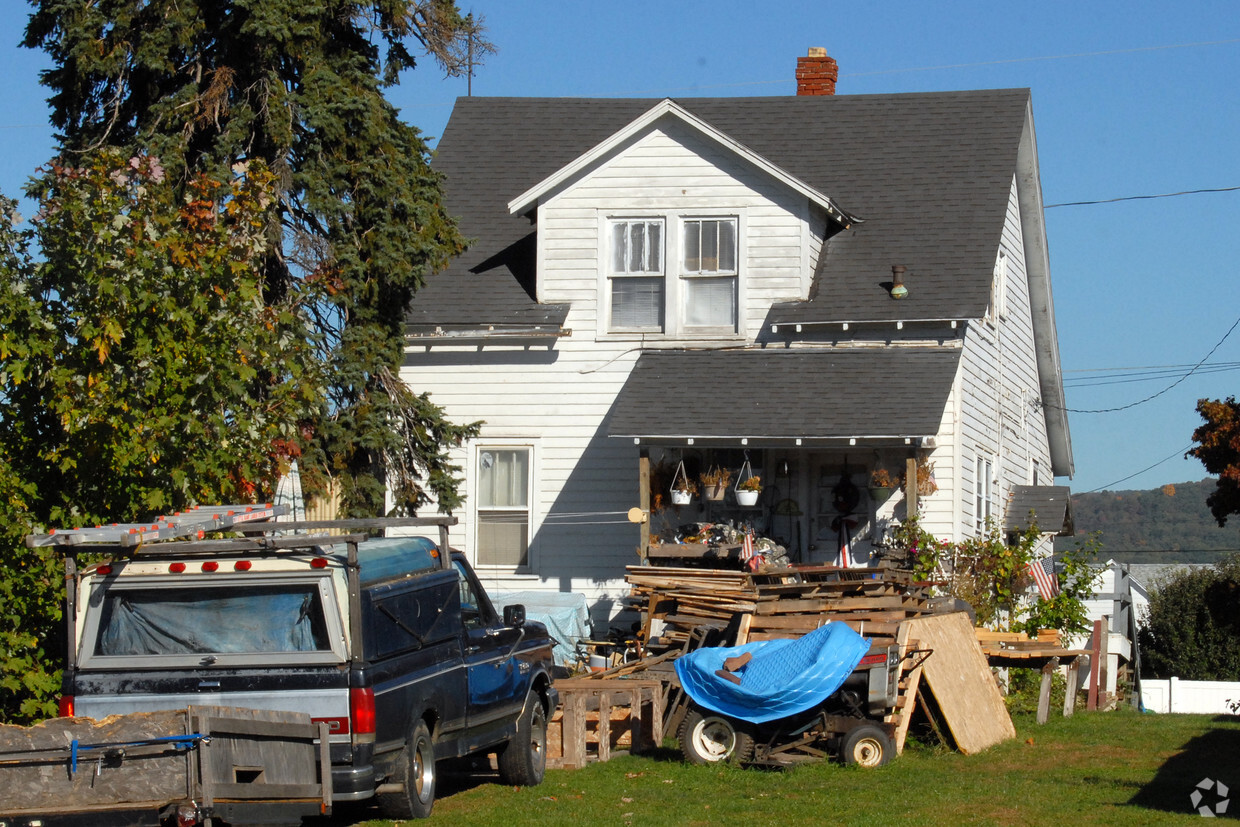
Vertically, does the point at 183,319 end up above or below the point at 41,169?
below

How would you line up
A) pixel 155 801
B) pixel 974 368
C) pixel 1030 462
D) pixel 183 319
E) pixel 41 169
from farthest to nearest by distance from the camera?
pixel 1030 462 < pixel 974 368 < pixel 41 169 < pixel 183 319 < pixel 155 801

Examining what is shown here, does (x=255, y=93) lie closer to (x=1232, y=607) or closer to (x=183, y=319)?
(x=183, y=319)

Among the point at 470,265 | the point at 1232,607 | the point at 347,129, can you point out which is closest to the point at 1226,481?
the point at 1232,607

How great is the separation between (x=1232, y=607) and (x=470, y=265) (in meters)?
12.5

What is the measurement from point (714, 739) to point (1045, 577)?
9189 mm

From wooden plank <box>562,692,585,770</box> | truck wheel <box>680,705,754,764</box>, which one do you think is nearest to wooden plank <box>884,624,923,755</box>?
truck wheel <box>680,705,754,764</box>

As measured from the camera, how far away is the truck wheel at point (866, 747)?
40.4 ft

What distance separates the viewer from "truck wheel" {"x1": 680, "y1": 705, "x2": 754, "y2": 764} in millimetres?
12469

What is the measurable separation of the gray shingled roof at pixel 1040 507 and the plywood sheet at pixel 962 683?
738 cm

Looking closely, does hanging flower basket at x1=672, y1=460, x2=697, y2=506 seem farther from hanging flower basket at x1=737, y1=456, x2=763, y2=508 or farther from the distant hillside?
the distant hillside

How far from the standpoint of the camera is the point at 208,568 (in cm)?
959

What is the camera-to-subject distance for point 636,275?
2025 cm

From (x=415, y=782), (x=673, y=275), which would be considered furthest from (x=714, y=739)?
(x=673, y=275)

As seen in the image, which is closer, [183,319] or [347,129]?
[183,319]
